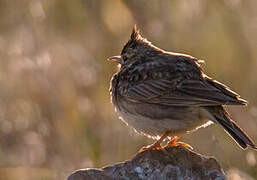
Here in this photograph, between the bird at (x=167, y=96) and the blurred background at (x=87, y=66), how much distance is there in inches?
41.9

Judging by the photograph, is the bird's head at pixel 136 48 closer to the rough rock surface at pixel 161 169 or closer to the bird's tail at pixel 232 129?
the bird's tail at pixel 232 129

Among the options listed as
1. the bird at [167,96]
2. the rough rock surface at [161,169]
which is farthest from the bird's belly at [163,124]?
the rough rock surface at [161,169]

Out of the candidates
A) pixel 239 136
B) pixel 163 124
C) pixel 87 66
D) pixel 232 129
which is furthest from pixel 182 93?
pixel 87 66

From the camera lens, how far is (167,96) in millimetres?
7344

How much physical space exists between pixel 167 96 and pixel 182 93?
7.2 inches

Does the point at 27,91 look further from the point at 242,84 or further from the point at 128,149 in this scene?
the point at 242,84

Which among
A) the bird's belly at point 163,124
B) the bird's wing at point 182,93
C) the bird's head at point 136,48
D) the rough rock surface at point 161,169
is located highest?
the bird's head at point 136,48

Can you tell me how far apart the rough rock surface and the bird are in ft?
0.96

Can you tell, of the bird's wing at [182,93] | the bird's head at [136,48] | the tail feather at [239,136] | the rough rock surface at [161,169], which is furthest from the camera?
the bird's head at [136,48]

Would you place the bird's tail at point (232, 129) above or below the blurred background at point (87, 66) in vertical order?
below

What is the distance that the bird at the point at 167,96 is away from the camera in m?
6.93

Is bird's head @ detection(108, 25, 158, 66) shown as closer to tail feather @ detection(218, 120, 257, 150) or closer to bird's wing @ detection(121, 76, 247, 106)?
bird's wing @ detection(121, 76, 247, 106)

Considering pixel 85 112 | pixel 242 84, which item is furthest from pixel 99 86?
pixel 242 84

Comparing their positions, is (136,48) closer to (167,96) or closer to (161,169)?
(167,96)
